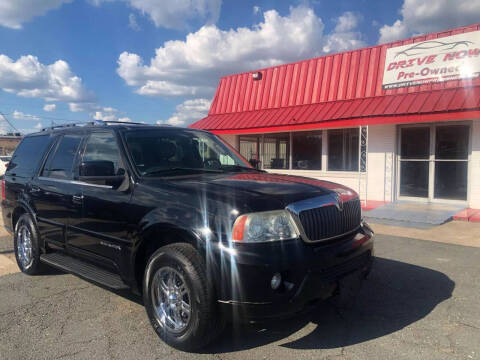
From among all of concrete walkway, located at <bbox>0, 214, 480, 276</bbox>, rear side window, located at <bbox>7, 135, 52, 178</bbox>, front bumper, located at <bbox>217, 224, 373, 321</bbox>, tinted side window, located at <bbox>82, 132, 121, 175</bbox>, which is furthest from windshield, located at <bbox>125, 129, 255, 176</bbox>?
concrete walkway, located at <bbox>0, 214, 480, 276</bbox>

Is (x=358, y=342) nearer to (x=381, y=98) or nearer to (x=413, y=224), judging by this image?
(x=413, y=224)

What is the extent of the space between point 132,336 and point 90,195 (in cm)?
149

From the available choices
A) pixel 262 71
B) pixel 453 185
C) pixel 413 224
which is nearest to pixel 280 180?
pixel 413 224

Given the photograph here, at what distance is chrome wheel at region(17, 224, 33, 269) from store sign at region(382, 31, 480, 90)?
33.3 ft

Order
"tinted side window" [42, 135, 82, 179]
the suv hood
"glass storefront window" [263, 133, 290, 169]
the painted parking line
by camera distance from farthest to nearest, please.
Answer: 1. "glass storefront window" [263, 133, 290, 169]
2. the painted parking line
3. "tinted side window" [42, 135, 82, 179]
4. the suv hood

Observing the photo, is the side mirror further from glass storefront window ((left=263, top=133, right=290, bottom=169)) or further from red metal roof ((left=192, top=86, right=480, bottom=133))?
glass storefront window ((left=263, top=133, right=290, bottom=169))

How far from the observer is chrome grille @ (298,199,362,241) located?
3.04 meters

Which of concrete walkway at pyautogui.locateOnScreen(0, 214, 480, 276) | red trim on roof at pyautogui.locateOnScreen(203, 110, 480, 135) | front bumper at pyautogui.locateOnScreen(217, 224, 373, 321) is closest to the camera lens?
front bumper at pyautogui.locateOnScreen(217, 224, 373, 321)

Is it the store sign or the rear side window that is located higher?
the store sign

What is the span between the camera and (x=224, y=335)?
336 cm

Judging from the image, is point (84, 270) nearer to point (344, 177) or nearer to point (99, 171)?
point (99, 171)

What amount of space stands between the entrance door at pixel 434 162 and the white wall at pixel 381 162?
28 centimetres

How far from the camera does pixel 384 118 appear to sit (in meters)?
10.5

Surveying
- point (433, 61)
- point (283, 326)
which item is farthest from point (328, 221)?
point (433, 61)
